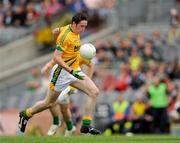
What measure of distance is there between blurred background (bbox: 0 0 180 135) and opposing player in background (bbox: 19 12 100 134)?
4.80 metres

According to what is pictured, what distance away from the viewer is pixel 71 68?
17812 mm

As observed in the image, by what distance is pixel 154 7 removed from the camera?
106 feet

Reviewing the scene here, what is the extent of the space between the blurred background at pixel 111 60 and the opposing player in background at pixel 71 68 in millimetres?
4798

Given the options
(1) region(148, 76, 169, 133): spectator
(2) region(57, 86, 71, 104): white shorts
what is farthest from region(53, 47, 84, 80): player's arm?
(1) region(148, 76, 169, 133): spectator

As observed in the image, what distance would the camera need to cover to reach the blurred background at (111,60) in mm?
25375

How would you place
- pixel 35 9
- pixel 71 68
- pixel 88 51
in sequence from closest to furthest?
pixel 71 68
pixel 88 51
pixel 35 9

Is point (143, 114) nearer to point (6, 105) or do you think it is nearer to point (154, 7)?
point (6, 105)

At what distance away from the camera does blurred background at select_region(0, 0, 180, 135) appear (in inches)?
999

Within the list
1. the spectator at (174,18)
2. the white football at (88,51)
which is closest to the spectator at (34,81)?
the spectator at (174,18)

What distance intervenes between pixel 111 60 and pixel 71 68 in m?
11.3

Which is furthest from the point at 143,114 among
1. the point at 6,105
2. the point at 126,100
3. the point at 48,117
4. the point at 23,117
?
the point at 23,117

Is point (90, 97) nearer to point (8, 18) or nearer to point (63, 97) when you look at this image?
point (63, 97)

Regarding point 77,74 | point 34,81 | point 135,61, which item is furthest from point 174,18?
point 77,74

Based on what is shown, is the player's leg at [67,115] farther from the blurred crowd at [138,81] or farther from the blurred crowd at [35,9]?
the blurred crowd at [35,9]
